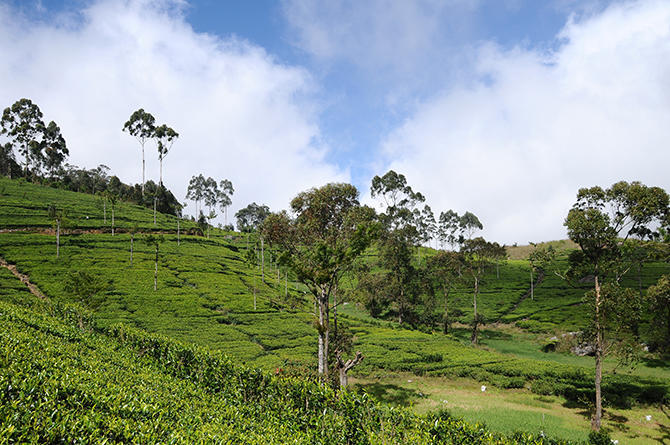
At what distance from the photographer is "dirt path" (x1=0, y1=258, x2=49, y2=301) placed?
31.6 m

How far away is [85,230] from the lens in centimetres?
5666

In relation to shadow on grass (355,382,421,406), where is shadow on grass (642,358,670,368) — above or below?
below

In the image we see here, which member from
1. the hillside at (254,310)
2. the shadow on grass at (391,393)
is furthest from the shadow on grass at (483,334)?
the shadow on grass at (391,393)

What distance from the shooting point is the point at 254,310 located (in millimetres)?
39375

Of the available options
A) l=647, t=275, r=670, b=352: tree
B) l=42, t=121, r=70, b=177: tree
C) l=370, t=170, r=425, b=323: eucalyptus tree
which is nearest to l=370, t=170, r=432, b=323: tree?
l=370, t=170, r=425, b=323: eucalyptus tree

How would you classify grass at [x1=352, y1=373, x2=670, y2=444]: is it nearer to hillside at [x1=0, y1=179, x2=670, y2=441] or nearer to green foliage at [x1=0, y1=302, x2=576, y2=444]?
hillside at [x1=0, y1=179, x2=670, y2=441]

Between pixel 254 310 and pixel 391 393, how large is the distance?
23270 mm

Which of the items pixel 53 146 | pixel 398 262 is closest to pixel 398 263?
pixel 398 262

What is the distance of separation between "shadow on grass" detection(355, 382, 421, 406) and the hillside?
308 mm

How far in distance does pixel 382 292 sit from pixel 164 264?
1293 inches

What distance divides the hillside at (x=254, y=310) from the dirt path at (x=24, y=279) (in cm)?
46

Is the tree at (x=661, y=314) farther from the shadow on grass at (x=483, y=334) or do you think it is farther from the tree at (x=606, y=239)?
the tree at (x=606, y=239)

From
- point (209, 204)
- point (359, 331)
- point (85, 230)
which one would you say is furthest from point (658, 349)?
point (209, 204)

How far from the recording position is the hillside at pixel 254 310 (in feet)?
72.6
